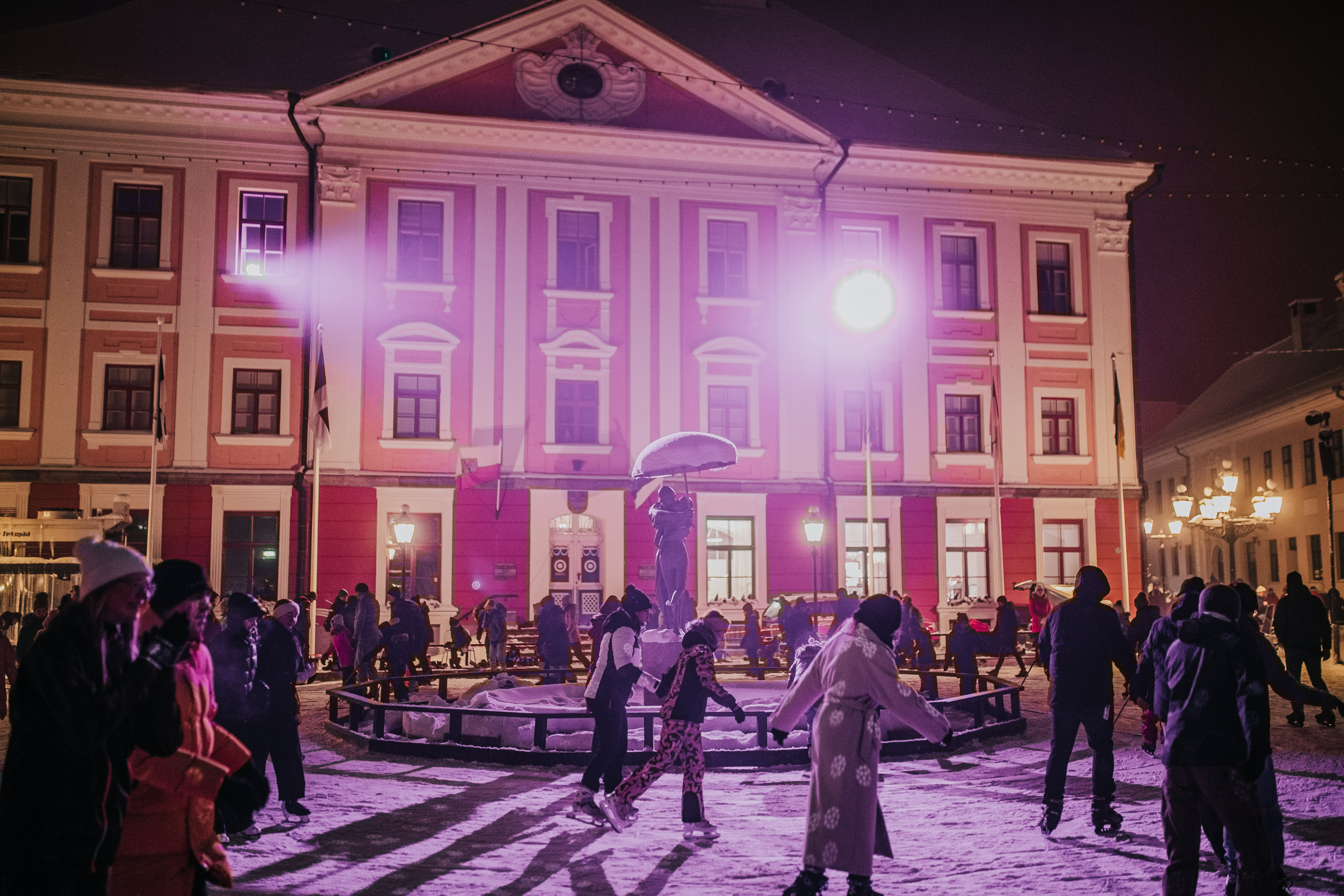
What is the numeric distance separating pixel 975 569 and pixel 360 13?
2209 cm

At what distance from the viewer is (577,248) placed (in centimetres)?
2889

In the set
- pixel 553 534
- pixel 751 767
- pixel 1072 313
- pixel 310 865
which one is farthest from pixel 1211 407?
pixel 310 865

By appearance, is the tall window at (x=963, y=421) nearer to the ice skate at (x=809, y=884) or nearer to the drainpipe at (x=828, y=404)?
the drainpipe at (x=828, y=404)

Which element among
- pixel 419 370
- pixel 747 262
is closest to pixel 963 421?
pixel 747 262

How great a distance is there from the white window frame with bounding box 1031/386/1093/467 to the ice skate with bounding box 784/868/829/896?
25511mm

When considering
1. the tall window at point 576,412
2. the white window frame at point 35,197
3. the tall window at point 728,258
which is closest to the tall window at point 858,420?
the tall window at point 728,258

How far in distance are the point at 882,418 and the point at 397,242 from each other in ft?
41.6

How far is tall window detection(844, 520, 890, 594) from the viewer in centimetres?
2925

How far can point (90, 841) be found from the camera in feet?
12.2

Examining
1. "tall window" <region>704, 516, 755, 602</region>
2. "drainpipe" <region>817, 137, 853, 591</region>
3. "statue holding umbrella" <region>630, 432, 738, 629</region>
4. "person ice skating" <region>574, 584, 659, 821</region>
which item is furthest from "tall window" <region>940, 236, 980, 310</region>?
"person ice skating" <region>574, 584, 659, 821</region>

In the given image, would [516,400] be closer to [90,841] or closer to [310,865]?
[310,865]

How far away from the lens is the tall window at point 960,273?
30.8m

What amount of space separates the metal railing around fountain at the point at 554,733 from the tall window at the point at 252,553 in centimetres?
1214

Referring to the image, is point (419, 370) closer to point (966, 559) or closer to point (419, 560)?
point (419, 560)
